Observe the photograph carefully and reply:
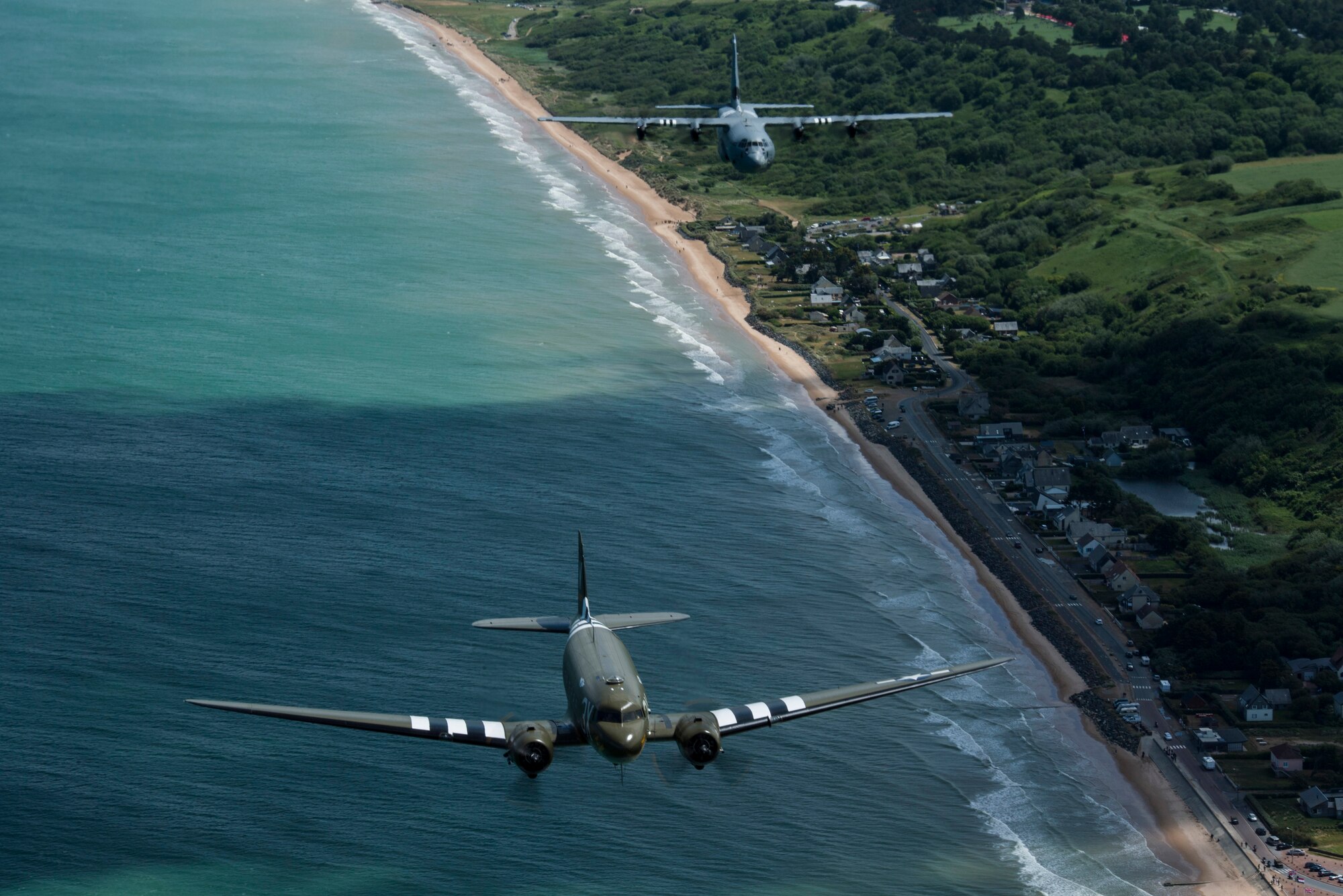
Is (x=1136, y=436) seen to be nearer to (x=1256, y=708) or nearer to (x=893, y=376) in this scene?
(x=893, y=376)

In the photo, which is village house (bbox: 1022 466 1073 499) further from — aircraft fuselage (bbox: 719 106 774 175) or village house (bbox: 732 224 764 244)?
village house (bbox: 732 224 764 244)

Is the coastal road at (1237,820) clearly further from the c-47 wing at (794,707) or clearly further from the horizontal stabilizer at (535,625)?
the horizontal stabilizer at (535,625)

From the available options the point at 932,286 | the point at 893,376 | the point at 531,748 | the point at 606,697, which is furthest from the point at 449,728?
the point at 932,286

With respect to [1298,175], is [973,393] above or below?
below

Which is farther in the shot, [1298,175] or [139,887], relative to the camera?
[1298,175]

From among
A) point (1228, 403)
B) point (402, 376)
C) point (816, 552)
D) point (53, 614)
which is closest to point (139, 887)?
point (53, 614)

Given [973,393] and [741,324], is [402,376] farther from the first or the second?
[973,393]

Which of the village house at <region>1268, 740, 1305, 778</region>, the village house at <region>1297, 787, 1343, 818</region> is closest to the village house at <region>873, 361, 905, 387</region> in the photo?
the village house at <region>1268, 740, 1305, 778</region>
